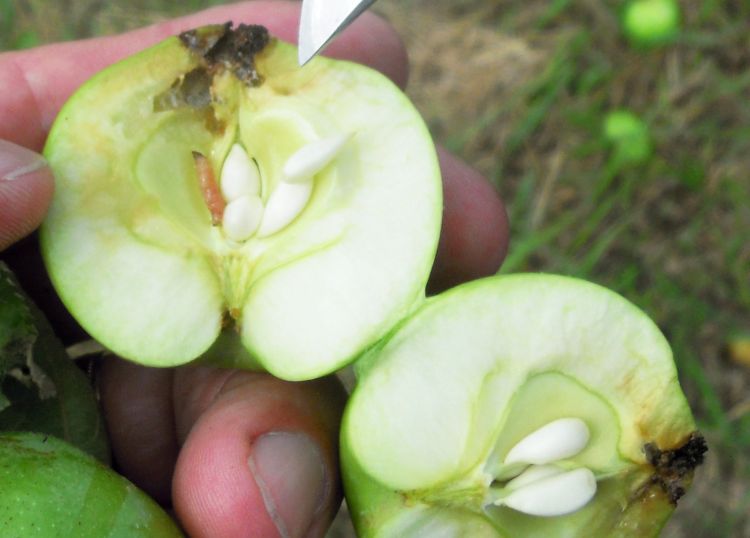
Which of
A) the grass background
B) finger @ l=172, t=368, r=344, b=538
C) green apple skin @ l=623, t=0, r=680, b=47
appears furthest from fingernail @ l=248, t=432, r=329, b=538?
green apple skin @ l=623, t=0, r=680, b=47

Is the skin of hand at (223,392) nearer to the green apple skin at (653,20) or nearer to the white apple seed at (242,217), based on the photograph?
the white apple seed at (242,217)

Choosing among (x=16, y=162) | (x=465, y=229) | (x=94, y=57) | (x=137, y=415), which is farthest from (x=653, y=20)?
(x=16, y=162)

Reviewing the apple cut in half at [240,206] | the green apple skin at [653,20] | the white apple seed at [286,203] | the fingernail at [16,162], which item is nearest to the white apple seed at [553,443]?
the apple cut in half at [240,206]

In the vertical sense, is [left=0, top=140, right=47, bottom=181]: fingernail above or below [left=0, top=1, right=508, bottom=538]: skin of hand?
above

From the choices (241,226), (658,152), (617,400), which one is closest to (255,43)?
(241,226)

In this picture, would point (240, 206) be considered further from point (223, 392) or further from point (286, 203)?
point (223, 392)

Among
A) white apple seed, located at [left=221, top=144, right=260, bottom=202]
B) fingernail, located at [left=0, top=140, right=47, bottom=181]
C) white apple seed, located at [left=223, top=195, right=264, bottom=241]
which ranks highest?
fingernail, located at [left=0, top=140, right=47, bottom=181]

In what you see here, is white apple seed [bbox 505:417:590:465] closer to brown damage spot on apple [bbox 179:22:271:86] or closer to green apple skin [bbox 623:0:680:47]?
brown damage spot on apple [bbox 179:22:271:86]
